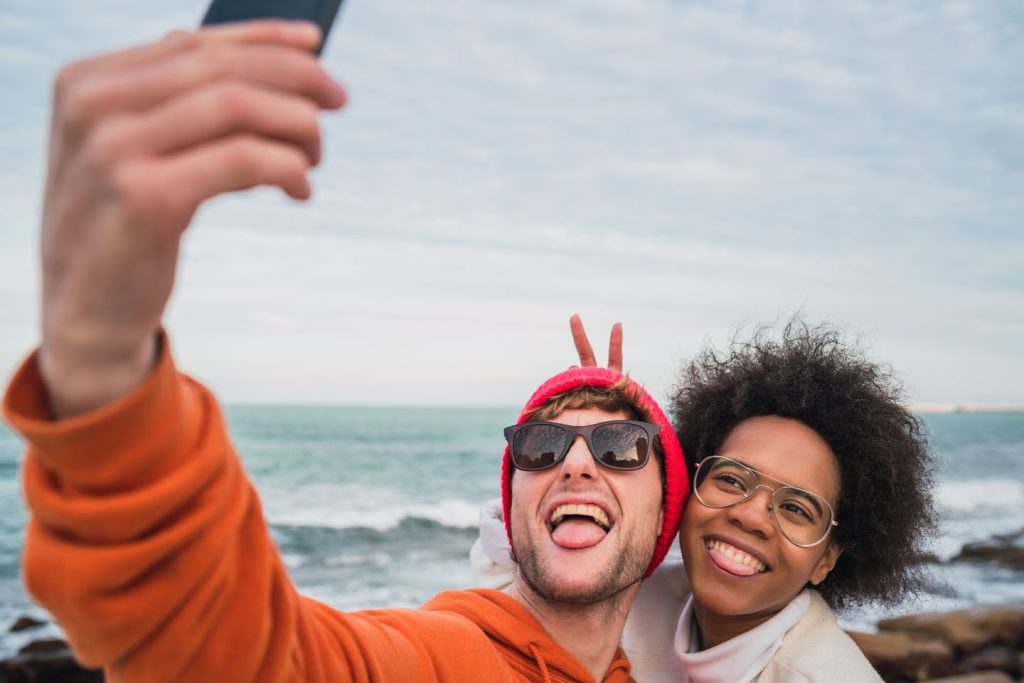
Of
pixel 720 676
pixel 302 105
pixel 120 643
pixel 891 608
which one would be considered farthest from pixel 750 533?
pixel 302 105

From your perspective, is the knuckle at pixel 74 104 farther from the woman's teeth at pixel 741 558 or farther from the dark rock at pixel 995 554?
the dark rock at pixel 995 554

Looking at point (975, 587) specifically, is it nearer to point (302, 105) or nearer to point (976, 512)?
point (976, 512)

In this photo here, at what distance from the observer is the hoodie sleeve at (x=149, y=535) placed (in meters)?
1.17

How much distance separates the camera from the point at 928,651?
9922mm

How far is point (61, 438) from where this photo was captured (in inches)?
44.7

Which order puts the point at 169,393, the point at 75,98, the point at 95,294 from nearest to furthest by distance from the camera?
the point at 75,98 → the point at 95,294 → the point at 169,393

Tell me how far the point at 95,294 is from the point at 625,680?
2.95 metres

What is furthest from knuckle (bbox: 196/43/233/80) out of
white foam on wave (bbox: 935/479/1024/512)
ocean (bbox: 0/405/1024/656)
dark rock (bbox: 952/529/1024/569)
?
white foam on wave (bbox: 935/479/1024/512)

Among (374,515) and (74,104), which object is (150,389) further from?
(374,515)

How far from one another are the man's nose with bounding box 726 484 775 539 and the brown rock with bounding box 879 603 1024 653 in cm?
900

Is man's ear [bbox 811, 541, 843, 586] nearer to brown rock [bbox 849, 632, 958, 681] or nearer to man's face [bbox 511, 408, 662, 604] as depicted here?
man's face [bbox 511, 408, 662, 604]

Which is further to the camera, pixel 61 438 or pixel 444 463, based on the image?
pixel 444 463

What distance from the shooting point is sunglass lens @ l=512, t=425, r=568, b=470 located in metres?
3.38

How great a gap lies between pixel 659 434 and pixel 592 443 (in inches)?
15.0
